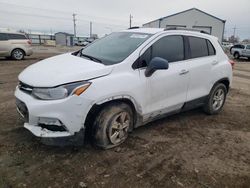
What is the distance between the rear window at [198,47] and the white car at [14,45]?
12359mm

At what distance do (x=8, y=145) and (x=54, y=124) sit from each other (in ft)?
3.42

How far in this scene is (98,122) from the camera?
10.3 ft

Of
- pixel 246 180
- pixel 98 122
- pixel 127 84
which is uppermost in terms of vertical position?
pixel 127 84

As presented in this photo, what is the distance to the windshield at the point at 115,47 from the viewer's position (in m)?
3.52

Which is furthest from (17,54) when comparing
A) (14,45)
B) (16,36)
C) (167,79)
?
(167,79)

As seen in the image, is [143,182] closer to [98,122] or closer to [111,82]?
[98,122]

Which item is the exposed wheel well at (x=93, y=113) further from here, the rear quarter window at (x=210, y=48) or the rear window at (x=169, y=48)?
the rear quarter window at (x=210, y=48)

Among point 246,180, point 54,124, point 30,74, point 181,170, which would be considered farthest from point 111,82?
point 246,180

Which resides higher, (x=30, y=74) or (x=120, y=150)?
(x=30, y=74)

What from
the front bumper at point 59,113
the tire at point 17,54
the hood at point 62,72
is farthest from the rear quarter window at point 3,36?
the front bumper at point 59,113

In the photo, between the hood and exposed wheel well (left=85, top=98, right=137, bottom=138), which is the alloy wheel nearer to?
A: exposed wheel well (left=85, top=98, right=137, bottom=138)

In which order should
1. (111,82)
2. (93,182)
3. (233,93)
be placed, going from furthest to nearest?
1. (233,93)
2. (111,82)
3. (93,182)

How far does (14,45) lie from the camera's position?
13852 mm

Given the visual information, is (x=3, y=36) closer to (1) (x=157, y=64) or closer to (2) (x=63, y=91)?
(2) (x=63, y=91)
